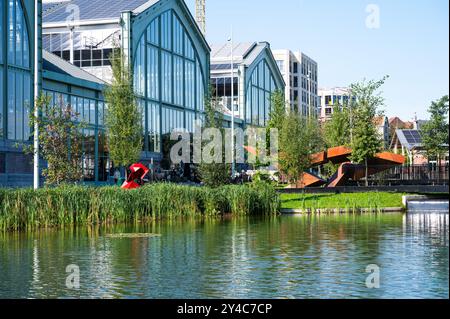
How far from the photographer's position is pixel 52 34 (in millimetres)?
63906

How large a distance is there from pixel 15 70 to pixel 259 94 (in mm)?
52308

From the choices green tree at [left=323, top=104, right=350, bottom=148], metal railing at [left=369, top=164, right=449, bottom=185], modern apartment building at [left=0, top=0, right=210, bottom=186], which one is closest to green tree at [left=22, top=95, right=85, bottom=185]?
modern apartment building at [left=0, top=0, right=210, bottom=186]

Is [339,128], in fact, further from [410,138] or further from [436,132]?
[410,138]

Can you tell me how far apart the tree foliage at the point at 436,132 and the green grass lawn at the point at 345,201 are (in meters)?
22.7

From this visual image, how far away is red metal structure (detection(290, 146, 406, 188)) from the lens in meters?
54.2

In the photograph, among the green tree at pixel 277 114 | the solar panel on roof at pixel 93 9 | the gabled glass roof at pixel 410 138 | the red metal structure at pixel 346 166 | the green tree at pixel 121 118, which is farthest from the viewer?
the gabled glass roof at pixel 410 138

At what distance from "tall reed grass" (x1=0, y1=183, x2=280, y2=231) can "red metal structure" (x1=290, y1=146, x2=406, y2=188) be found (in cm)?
1446

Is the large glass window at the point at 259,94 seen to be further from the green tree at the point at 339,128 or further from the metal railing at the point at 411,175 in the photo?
the metal railing at the point at 411,175

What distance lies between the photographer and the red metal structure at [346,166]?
178ft

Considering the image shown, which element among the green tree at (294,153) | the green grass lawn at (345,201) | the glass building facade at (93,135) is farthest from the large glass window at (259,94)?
the green grass lawn at (345,201)
